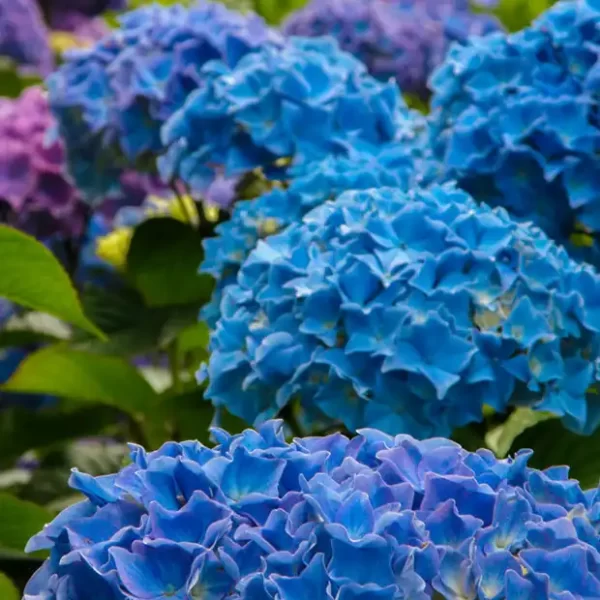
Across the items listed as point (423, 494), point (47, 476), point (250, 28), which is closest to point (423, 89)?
point (250, 28)

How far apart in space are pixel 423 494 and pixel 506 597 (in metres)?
0.09

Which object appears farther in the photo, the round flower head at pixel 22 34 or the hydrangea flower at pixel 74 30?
the hydrangea flower at pixel 74 30

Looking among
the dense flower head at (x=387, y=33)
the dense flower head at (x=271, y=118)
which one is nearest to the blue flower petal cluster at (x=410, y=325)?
the dense flower head at (x=271, y=118)

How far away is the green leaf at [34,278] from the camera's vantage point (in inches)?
41.4

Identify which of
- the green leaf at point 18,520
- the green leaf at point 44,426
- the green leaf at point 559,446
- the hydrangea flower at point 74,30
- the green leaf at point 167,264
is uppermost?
the green leaf at point 18,520

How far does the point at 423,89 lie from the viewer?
197cm

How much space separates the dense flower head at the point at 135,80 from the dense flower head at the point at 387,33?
1.28 ft

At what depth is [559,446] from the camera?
1134 millimetres

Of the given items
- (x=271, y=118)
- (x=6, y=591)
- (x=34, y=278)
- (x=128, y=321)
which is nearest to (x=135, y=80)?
(x=271, y=118)

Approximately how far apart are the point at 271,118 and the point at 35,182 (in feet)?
1.41

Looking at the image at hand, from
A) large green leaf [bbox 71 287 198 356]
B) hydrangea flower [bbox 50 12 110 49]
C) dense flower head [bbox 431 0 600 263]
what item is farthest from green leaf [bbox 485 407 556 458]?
hydrangea flower [bbox 50 12 110 49]

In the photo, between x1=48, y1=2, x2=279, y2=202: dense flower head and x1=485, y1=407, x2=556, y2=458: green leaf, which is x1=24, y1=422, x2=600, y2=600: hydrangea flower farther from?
x1=48, y1=2, x2=279, y2=202: dense flower head

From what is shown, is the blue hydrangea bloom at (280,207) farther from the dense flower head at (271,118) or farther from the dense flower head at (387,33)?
the dense flower head at (387,33)

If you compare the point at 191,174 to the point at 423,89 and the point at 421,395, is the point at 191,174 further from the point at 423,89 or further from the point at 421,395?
the point at 423,89
